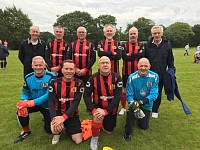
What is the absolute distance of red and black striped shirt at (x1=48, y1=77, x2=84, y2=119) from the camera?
3941mm

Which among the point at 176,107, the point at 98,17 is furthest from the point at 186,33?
the point at 176,107

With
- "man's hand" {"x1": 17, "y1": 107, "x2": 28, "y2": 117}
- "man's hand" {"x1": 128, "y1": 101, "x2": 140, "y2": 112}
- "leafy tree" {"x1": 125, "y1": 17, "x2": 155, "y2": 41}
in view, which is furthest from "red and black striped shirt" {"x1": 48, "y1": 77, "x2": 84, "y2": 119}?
"leafy tree" {"x1": 125, "y1": 17, "x2": 155, "y2": 41}

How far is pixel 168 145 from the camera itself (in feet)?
12.7

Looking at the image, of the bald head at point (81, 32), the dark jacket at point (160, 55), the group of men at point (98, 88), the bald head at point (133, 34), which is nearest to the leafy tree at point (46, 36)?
the bald head at point (81, 32)

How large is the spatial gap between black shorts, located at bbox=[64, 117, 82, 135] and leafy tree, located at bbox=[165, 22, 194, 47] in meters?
71.2

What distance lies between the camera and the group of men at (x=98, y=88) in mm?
3928

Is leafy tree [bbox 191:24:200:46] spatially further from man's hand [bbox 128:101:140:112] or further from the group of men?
man's hand [bbox 128:101:140:112]

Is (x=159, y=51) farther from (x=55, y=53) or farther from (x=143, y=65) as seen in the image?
(x=55, y=53)

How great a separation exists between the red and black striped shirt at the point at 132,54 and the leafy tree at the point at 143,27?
74.2 meters

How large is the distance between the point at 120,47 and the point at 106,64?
130cm

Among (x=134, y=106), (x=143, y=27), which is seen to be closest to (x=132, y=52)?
(x=134, y=106)

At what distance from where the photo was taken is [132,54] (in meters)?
4.92

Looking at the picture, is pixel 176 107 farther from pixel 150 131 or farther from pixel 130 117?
pixel 130 117

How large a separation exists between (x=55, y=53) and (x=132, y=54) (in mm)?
1818
